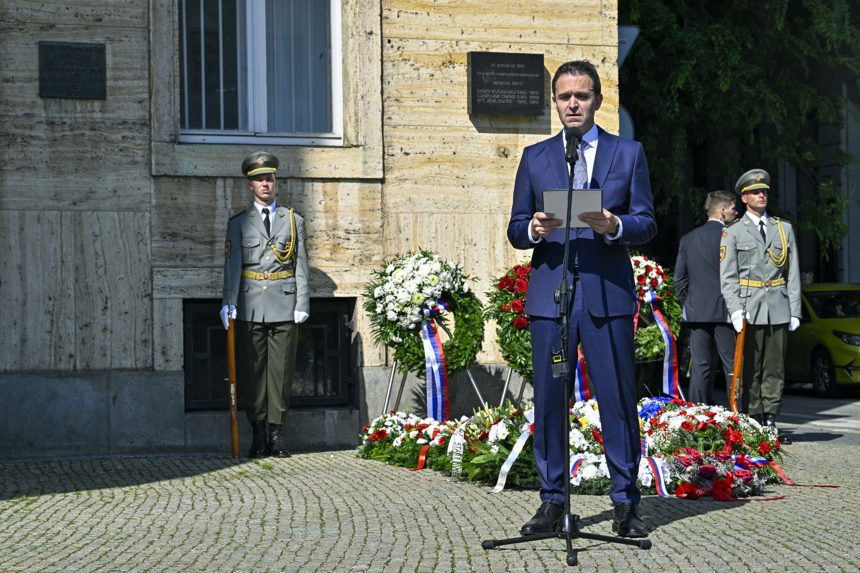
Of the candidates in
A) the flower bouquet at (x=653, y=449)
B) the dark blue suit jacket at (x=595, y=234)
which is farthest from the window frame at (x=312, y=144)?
the dark blue suit jacket at (x=595, y=234)

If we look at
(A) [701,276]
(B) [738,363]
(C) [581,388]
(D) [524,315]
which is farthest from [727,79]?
(C) [581,388]

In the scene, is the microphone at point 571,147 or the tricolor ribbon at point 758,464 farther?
the tricolor ribbon at point 758,464

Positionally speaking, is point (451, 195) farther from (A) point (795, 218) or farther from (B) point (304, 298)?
(A) point (795, 218)

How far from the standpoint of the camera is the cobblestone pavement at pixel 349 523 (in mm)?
6355

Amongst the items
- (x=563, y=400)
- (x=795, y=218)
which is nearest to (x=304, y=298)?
(x=563, y=400)

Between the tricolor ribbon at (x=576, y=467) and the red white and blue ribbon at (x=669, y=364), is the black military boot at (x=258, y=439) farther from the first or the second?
the red white and blue ribbon at (x=669, y=364)

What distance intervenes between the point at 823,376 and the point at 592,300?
43.0 feet

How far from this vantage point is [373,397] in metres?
11.7

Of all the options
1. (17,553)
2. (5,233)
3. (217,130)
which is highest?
(217,130)

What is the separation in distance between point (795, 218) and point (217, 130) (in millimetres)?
12898

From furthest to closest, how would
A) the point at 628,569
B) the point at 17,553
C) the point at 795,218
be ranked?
the point at 795,218, the point at 17,553, the point at 628,569

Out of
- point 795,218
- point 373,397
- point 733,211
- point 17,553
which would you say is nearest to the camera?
point 17,553

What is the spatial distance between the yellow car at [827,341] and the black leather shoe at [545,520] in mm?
12560

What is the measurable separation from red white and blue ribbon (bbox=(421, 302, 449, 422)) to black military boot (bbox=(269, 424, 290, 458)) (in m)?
1.12
